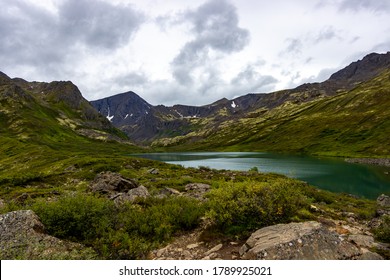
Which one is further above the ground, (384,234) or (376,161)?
(384,234)

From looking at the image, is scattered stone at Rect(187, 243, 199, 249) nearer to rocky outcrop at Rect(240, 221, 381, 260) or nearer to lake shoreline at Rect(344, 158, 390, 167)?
rocky outcrop at Rect(240, 221, 381, 260)

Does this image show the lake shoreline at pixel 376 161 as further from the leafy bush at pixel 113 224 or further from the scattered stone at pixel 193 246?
the scattered stone at pixel 193 246

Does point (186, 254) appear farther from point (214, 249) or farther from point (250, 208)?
point (250, 208)

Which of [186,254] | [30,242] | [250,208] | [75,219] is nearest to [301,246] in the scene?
[250,208]

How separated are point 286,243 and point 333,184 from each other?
203ft

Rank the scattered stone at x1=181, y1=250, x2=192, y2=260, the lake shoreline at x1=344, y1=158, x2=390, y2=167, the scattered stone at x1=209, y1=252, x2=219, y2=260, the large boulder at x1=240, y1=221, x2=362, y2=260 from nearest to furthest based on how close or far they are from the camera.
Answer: the large boulder at x1=240, y1=221, x2=362, y2=260
the scattered stone at x1=209, y1=252, x2=219, y2=260
the scattered stone at x1=181, y1=250, x2=192, y2=260
the lake shoreline at x1=344, y1=158, x2=390, y2=167

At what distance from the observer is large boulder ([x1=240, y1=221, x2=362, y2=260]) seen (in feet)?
33.8

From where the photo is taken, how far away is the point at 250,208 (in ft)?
45.5

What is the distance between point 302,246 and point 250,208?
12.0 ft

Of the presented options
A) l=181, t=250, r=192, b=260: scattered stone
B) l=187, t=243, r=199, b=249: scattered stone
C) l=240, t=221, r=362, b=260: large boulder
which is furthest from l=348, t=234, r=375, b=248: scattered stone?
l=181, t=250, r=192, b=260: scattered stone

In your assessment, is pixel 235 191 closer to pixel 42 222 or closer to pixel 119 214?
pixel 119 214

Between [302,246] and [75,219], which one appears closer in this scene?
[302,246]
